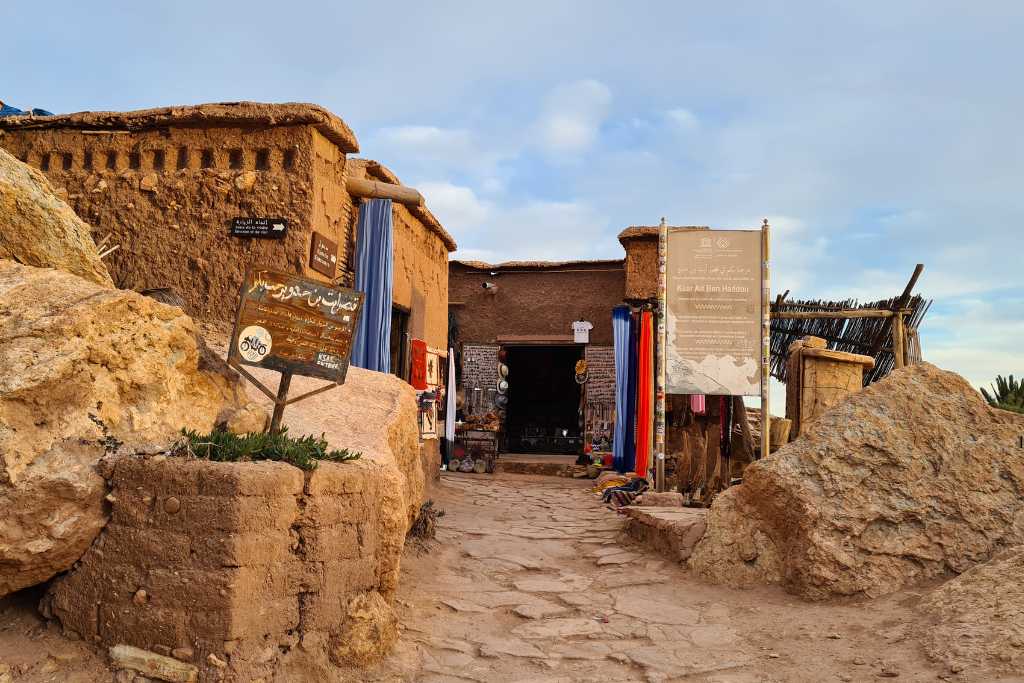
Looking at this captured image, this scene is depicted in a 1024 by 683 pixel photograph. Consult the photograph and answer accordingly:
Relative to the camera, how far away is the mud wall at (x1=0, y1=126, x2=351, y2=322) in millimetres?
7660

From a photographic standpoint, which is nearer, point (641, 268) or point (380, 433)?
point (380, 433)

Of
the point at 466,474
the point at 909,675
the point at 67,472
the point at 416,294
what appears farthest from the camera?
the point at 466,474

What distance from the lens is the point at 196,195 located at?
7789 mm

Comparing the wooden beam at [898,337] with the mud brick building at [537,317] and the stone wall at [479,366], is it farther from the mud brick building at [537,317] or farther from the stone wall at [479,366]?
the stone wall at [479,366]

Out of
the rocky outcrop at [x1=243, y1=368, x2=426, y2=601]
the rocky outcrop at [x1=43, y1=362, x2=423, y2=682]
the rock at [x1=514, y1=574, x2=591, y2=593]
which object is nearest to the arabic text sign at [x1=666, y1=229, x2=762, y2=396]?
the rock at [x1=514, y1=574, x2=591, y2=593]

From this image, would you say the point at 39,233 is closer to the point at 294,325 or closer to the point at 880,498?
the point at 294,325

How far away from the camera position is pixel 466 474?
44.5ft

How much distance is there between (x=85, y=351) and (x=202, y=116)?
4.79m

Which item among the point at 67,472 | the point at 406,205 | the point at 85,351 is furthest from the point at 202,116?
the point at 67,472

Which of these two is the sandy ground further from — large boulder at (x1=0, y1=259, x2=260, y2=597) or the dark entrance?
the dark entrance

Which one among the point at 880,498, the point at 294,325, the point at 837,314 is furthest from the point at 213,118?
the point at 837,314

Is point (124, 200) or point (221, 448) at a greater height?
point (124, 200)

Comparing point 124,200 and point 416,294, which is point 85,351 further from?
point 416,294

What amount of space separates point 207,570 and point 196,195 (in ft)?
17.8
